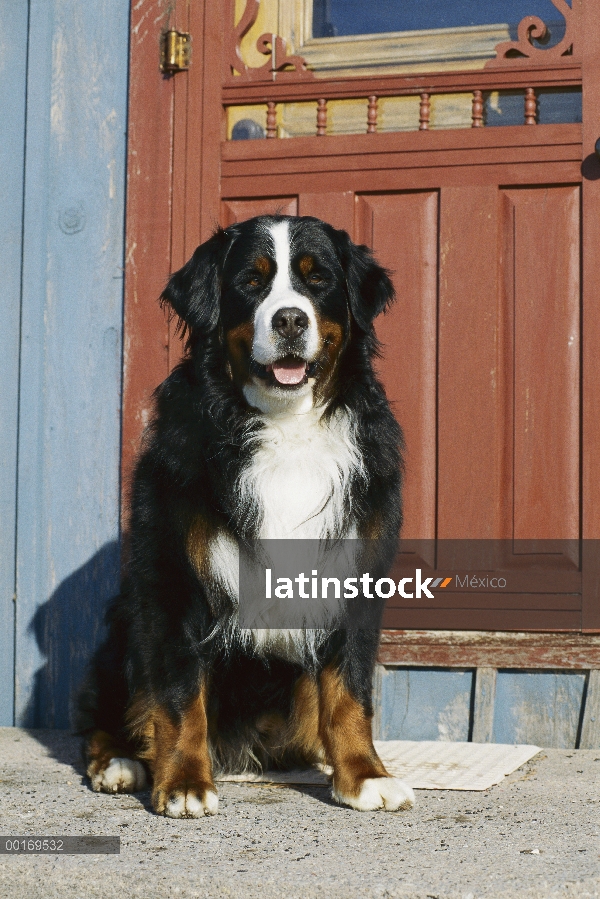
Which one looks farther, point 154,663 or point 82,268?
point 82,268

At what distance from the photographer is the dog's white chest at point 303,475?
2.64 meters

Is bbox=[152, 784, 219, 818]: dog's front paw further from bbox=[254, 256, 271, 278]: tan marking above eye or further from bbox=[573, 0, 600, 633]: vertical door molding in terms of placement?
bbox=[573, 0, 600, 633]: vertical door molding

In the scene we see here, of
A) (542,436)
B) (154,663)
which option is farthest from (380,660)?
(154,663)

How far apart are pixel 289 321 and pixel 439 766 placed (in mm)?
1349

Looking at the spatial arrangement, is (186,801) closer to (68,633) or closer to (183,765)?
(183,765)

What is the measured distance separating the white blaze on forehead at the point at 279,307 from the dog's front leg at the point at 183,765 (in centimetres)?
86

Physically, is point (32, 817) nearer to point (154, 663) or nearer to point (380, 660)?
point (154, 663)

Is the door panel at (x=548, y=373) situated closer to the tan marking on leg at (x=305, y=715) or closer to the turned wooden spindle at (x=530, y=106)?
the turned wooden spindle at (x=530, y=106)

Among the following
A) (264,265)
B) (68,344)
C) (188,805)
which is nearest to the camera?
(188,805)

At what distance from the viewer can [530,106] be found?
3.50 meters

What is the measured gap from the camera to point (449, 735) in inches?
138

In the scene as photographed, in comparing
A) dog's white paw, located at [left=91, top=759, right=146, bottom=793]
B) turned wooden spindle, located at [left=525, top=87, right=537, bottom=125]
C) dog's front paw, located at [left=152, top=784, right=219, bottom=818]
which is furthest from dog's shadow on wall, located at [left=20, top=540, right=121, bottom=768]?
turned wooden spindle, located at [left=525, top=87, right=537, bottom=125]

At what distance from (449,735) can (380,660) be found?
341 mm

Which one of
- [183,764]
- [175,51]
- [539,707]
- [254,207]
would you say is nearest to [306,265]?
[254,207]
